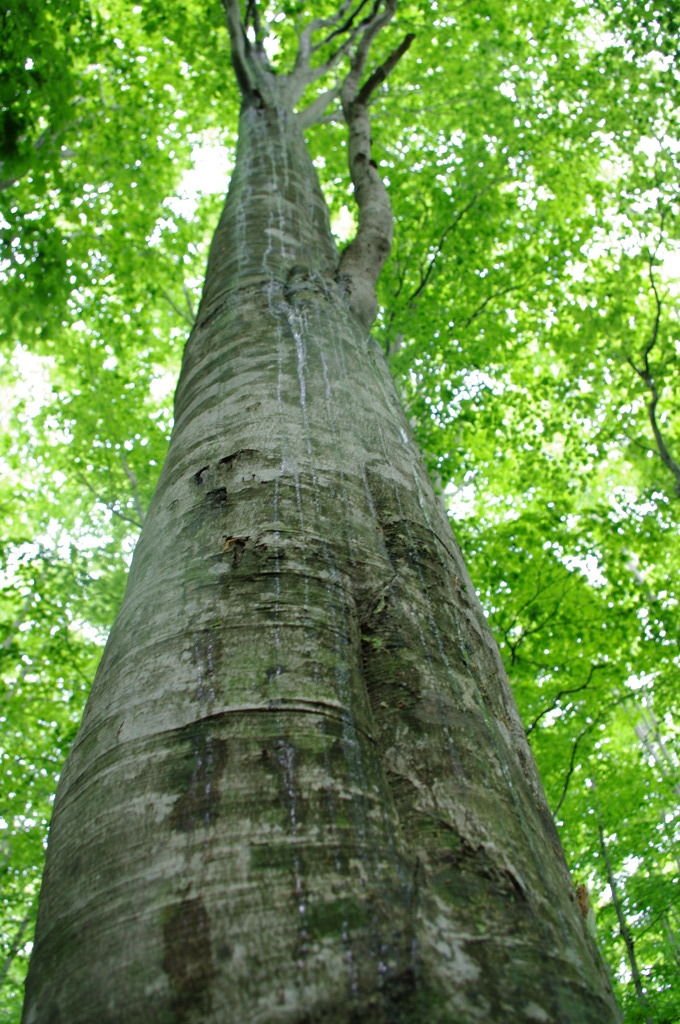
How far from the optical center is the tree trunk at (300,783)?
30.8 inches

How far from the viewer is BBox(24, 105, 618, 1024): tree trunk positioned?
782 millimetres

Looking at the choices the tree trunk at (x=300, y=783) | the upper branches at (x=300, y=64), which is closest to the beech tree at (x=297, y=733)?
the tree trunk at (x=300, y=783)

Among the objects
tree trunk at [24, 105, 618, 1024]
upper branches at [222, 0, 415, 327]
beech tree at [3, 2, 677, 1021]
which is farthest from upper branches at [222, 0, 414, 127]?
tree trunk at [24, 105, 618, 1024]

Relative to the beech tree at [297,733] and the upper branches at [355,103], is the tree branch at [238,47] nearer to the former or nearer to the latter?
the upper branches at [355,103]

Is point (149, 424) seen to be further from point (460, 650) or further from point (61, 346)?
point (460, 650)

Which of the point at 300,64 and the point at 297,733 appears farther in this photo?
the point at 300,64

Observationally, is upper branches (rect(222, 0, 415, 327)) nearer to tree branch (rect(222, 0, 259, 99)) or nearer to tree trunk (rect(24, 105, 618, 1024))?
tree branch (rect(222, 0, 259, 99))

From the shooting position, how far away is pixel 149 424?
10.4 meters

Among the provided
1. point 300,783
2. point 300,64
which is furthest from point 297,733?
point 300,64

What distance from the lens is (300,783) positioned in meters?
0.95

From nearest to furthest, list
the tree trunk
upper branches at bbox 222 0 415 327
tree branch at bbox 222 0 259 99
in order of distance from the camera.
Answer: the tree trunk
upper branches at bbox 222 0 415 327
tree branch at bbox 222 0 259 99

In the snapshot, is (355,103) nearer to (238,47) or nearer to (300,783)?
(238,47)

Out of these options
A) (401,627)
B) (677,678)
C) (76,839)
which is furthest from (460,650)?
(677,678)

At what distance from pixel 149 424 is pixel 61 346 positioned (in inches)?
77.8
